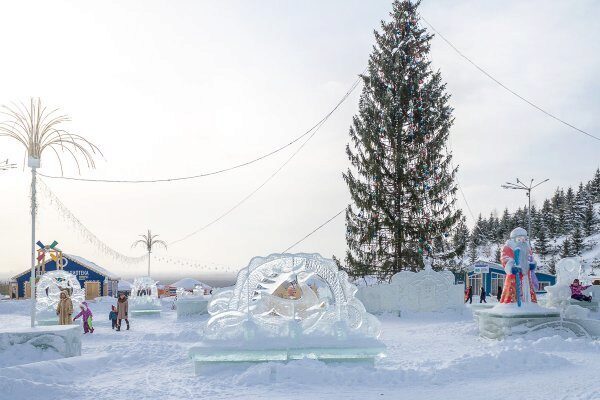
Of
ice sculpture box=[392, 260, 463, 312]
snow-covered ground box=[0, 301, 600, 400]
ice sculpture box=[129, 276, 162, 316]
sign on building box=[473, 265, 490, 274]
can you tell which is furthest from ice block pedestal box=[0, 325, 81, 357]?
sign on building box=[473, 265, 490, 274]

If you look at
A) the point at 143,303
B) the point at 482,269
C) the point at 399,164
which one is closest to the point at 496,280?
the point at 482,269

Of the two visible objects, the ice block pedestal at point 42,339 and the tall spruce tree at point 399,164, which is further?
the tall spruce tree at point 399,164

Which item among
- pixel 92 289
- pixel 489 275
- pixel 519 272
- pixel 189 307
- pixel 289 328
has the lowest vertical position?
pixel 92 289

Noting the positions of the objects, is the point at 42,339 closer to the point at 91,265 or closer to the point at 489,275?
the point at 91,265

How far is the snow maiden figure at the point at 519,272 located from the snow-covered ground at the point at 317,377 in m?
2.96

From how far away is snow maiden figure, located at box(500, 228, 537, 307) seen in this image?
14.3 metres

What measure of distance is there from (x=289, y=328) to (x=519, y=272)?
7883 millimetres

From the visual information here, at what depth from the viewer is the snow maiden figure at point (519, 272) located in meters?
14.3

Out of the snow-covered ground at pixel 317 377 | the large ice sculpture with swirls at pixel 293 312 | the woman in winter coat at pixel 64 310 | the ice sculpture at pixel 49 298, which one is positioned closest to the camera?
the snow-covered ground at pixel 317 377

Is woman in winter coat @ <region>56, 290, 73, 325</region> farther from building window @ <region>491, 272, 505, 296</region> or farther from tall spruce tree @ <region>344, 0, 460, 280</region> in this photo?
building window @ <region>491, 272, 505, 296</region>

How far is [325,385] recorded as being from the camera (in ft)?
26.3

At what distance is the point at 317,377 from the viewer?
830cm

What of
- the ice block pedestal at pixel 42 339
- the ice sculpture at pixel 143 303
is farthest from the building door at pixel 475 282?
the ice block pedestal at pixel 42 339

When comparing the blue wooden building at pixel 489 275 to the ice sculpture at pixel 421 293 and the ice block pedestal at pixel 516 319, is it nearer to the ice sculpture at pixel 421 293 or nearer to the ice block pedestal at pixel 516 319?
the ice sculpture at pixel 421 293
